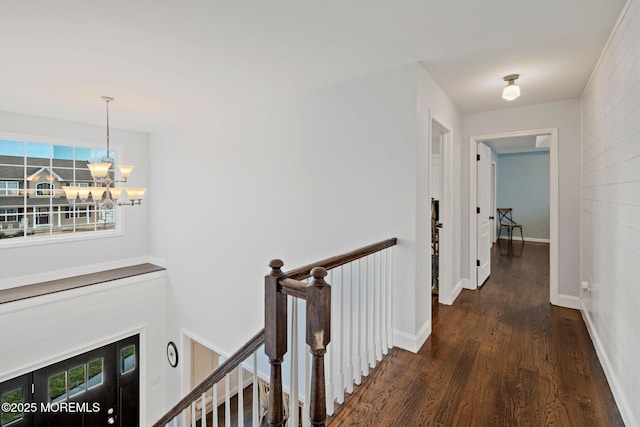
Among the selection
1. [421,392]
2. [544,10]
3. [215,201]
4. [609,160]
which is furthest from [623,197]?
[215,201]

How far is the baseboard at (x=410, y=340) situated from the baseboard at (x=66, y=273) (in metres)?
4.95

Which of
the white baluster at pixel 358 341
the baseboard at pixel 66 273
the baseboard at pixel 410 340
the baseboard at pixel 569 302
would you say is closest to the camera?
the white baluster at pixel 358 341

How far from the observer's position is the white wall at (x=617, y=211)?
66.9 inches

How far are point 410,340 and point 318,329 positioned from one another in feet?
5.14

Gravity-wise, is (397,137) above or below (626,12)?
below

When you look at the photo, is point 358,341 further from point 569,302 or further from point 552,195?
point 552,195

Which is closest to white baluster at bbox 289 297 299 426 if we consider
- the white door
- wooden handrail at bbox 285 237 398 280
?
wooden handrail at bbox 285 237 398 280

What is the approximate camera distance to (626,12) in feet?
6.02

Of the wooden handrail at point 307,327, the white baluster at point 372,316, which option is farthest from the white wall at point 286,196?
the wooden handrail at point 307,327

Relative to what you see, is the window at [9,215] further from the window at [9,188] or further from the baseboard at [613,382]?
the baseboard at [613,382]

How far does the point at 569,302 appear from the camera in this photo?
3.52 metres

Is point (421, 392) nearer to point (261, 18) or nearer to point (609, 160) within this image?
point (609, 160)

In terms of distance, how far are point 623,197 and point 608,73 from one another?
1.01 metres

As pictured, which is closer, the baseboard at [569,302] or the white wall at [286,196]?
the white wall at [286,196]
